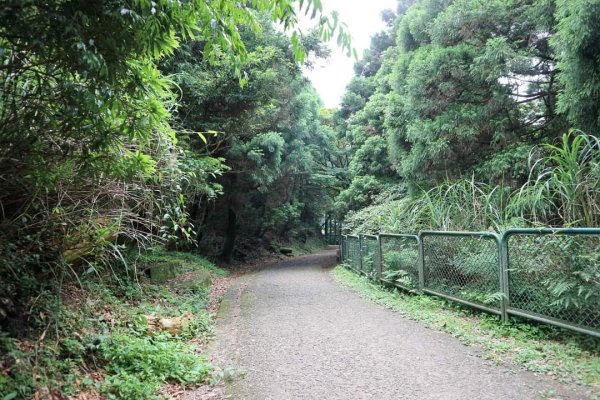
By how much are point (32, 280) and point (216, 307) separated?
4.15 metres

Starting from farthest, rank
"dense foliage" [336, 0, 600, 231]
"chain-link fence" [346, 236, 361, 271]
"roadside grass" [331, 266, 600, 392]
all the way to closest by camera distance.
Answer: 1. "chain-link fence" [346, 236, 361, 271]
2. "dense foliage" [336, 0, 600, 231]
3. "roadside grass" [331, 266, 600, 392]

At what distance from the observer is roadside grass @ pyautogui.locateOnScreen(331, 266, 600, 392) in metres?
3.52

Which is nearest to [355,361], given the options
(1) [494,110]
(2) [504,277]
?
(2) [504,277]

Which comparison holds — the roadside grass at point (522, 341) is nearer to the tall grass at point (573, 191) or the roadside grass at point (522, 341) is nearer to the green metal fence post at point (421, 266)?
the green metal fence post at point (421, 266)

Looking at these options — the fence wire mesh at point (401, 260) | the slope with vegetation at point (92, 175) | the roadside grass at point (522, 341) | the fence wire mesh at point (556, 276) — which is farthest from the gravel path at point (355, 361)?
the fence wire mesh at point (401, 260)

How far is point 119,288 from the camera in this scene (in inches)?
246

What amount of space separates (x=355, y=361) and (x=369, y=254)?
6.10 metres

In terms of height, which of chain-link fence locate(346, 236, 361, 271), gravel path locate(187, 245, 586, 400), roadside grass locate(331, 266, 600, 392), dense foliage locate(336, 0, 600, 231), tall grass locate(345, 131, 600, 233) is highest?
dense foliage locate(336, 0, 600, 231)

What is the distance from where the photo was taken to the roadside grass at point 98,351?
10.0 feet

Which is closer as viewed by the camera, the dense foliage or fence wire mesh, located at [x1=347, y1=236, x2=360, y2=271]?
the dense foliage

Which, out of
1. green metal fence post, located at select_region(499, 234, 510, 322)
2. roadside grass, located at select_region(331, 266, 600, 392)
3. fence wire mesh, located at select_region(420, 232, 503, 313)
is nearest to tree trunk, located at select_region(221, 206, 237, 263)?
fence wire mesh, located at select_region(420, 232, 503, 313)

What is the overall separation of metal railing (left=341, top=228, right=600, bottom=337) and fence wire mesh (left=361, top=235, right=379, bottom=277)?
6.60 feet

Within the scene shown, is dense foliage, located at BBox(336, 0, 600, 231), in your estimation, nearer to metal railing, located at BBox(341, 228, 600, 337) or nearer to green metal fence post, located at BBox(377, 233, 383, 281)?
green metal fence post, located at BBox(377, 233, 383, 281)

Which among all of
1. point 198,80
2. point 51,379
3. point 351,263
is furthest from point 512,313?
point 351,263
